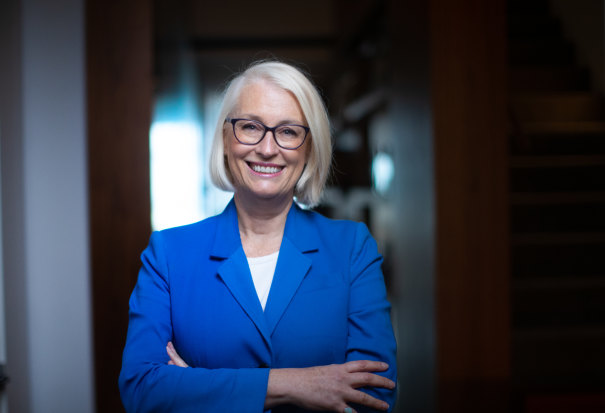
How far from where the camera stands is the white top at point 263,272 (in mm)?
1186

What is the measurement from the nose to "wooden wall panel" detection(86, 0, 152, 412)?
112cm

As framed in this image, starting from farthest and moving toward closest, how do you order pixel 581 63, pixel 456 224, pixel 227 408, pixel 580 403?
pixel 581 63 → pixel 456 224 → pixel 580 403 → pixel 227 408

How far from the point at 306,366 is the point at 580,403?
186 centimetres

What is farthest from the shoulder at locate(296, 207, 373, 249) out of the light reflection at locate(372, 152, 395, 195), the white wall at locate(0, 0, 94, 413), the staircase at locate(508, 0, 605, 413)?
the light reflection at locate(372, 152, 395, 195)

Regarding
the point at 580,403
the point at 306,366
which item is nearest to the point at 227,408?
the point at 306,366

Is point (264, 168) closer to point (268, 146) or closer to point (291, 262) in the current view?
point (268, 146)

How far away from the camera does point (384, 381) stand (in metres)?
1.10

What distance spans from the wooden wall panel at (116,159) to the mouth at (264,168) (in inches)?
42.6

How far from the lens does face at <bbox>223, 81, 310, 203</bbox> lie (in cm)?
113

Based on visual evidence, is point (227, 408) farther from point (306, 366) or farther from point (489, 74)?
point (489, 74)

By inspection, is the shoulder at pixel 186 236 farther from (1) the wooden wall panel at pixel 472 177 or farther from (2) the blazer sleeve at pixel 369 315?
(1) the wooden wall panel at pixel 472 177

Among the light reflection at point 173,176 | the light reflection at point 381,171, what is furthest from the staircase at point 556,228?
the light reflection at point 173,176

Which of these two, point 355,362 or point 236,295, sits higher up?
point 236,295

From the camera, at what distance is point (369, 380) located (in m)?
1.09
